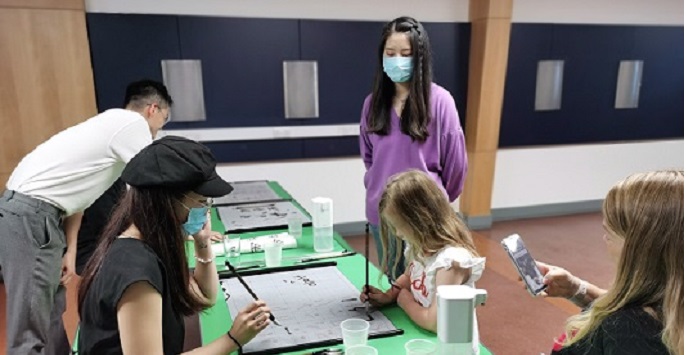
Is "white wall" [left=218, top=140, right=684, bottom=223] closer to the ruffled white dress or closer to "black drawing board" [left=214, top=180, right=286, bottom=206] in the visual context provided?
"black drawing board" [left=214, top=180, right=286, bottom=206]

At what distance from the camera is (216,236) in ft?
6.52

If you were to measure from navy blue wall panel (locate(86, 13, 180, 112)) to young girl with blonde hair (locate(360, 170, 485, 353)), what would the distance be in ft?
9.24

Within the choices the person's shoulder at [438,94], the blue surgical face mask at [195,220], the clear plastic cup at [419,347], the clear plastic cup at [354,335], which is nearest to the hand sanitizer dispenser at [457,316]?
the clear plastic cup at [419,347]

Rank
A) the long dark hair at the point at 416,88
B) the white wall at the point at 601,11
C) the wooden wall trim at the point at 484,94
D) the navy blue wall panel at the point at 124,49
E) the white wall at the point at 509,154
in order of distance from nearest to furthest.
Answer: the long dark hair at the point at 416,88 → the navy blue wall panel at the point at 124,49 → the white wall at the point at 509,154 → the wooden wall trim at the point at 484,94 → the white wall at the point at 601,11

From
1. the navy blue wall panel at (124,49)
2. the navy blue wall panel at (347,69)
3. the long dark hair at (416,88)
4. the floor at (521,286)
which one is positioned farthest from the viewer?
the navy blue wall panel at (347,69)

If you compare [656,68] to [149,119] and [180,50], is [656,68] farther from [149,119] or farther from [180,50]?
[149,119]

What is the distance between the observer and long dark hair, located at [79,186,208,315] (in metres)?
1.11

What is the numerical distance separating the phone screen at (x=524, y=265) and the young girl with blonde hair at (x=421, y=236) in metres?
0.12

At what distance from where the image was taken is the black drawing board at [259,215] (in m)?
2.15

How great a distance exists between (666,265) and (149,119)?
2.03 metres

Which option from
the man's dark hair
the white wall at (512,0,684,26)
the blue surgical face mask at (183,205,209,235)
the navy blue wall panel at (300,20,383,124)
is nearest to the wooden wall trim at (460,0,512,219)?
the white wall at (512,0,684,26)

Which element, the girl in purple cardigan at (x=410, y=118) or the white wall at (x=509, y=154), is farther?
the white wall at (x=509, y=154)

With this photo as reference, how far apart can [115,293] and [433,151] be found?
127 cm

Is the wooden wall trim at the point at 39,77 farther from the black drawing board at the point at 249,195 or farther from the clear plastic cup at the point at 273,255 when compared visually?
the clear plastic cup at the point at 273,255
